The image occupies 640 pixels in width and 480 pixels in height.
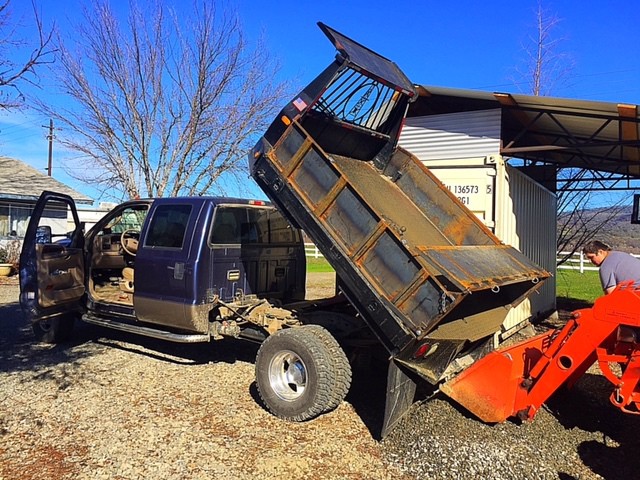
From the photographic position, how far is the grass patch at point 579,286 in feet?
51.6

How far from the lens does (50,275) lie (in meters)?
6.77

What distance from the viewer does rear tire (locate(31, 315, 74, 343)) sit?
7573 mm

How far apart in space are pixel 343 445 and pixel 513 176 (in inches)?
267

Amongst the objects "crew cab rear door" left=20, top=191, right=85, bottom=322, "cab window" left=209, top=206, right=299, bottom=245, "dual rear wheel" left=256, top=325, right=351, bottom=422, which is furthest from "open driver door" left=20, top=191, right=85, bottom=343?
"dual rear wheel" left=256, top=325, right=351, bottom=422

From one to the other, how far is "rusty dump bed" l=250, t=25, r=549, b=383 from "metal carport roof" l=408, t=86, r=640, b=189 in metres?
3.01

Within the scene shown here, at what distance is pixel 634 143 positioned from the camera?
27.0ft

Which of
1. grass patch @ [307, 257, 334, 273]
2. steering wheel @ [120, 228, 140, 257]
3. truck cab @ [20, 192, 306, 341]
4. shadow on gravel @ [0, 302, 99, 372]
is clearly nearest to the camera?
truck cab @ [20, 192, 306, 341]

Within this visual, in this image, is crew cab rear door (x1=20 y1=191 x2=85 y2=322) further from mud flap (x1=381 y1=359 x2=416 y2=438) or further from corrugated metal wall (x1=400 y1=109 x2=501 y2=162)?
corrugated metal wall (x1=400 y1=109 x2=501 y2=162)

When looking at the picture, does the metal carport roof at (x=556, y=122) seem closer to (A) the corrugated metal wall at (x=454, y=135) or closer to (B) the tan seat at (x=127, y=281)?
(A) the corrugated metal wall at (x=454, y=135)

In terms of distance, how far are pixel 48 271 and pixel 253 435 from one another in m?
3.72

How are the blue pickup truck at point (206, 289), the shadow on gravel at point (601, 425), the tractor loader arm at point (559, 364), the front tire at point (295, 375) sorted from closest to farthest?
the tractor loader arm at point (559, 364), the shadow on gravel at point (601, 425), the front tire at point (295, 375), the blue pickup truck at point (206, 289)

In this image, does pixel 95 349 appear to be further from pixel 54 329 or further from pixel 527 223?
pixel 527 223

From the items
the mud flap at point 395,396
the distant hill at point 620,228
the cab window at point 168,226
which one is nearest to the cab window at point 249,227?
the cab window at point 168,226

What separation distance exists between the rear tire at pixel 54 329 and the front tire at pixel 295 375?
12.3 ft
